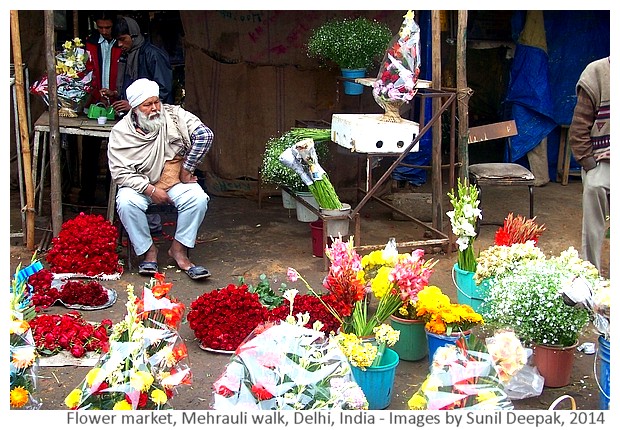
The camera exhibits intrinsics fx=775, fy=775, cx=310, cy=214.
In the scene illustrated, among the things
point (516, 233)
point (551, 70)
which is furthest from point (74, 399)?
point (551, 70)

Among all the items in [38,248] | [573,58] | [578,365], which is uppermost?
[573,58]

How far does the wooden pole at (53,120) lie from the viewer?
237 inches

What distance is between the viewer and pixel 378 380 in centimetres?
397

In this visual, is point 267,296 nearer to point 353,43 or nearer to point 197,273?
point 197,273

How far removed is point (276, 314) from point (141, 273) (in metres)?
1.68

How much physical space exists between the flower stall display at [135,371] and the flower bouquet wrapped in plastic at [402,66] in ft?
9.70

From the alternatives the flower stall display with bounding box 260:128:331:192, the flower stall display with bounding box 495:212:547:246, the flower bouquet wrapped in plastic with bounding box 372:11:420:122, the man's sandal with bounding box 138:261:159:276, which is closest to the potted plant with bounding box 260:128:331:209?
the flower stall display with bounding box 260:128:331:192

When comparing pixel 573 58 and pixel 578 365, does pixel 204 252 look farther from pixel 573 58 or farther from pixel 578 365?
pixel 573 58

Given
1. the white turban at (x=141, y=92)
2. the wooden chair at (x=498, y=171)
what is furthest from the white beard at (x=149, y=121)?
the wooden chair at (x=498, y=171)

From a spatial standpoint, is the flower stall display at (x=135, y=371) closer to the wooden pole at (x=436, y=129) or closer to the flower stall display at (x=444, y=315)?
the flower stall display at (x=444, y=315)

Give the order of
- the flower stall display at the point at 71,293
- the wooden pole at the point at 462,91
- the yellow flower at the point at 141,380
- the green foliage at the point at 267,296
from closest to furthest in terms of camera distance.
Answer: the yellow flower at the point at 141,380 < the green foliage at the point at 267,296 < the flower stall display at the point at 71,293 < the wooden pole at the point at 462,91

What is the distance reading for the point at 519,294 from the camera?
4.08 m
